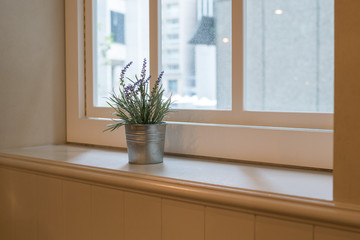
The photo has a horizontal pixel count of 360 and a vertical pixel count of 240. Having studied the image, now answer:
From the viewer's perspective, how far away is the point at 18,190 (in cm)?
120

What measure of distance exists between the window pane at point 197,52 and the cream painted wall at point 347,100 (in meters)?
0.45

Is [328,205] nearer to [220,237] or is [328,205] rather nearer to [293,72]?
[220,237]

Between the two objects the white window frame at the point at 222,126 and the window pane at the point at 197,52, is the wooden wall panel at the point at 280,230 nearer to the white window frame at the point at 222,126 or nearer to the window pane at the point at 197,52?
the white window frame at the point at 222,126

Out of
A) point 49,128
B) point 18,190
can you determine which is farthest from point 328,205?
point 49,128

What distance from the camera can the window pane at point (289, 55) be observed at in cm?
92

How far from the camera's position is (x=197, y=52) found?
1.13 meters

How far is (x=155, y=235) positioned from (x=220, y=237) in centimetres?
17

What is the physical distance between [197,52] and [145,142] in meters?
0.32

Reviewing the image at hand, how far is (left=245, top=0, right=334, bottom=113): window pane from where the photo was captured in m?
0.92

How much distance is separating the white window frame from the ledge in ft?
0.14

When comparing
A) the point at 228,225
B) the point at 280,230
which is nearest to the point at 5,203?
the point at 228,225

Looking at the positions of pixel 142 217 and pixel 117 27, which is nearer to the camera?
pixel 142 217

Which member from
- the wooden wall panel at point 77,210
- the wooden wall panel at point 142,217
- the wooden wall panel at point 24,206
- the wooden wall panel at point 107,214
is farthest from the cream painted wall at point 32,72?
the wooden wall panel at point 142,217

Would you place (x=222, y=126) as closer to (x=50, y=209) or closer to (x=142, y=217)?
(x=142, y=217)
